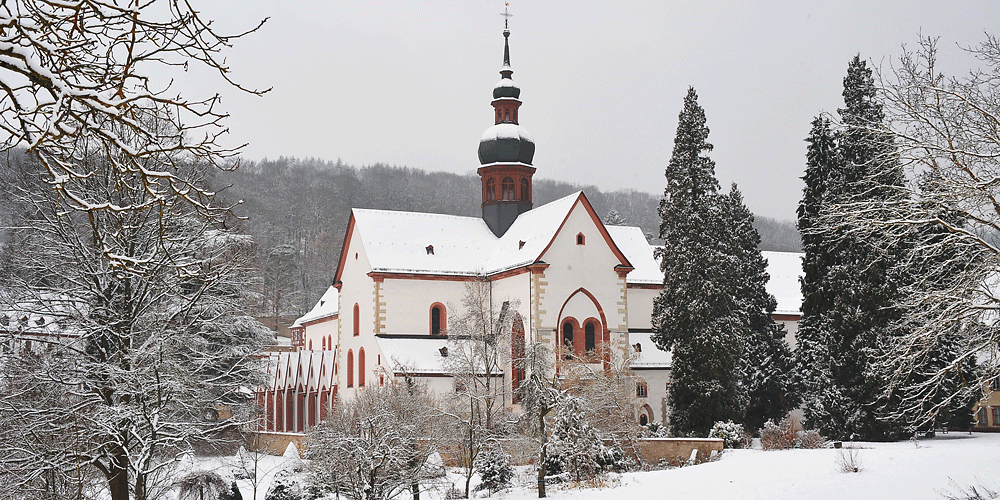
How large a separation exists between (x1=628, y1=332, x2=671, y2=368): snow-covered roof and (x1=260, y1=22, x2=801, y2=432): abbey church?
57 mm

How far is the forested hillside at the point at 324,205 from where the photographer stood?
83000 millimetres

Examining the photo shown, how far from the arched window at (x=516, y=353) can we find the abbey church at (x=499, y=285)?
0.07 meters

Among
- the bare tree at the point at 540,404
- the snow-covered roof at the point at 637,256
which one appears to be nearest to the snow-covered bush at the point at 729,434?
the bare tree at the point at 540,404

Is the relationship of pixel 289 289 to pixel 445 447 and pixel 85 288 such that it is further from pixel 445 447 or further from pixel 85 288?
pixel 85 288

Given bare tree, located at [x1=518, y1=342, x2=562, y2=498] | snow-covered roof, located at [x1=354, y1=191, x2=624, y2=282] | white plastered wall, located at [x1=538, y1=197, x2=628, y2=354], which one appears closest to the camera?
bare tree, located at [x1=518, y1=342, x2=562, y2=498]

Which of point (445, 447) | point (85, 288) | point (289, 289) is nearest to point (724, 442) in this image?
point (445, 447)

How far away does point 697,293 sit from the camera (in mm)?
30328

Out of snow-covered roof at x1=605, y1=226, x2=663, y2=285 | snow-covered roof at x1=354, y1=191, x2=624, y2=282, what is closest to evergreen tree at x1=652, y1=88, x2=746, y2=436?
snow-covered roof at x1=354, y1=191, x2=624, y2=282

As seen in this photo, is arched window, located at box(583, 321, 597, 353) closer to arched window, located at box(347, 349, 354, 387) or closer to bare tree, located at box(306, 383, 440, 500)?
arched window, located at box(347, 349, 354, 387)

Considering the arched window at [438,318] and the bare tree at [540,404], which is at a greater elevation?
the arched window at [438,318]

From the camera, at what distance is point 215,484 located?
70.8 ft

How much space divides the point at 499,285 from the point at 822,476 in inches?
826

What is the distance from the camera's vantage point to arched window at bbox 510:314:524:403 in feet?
114

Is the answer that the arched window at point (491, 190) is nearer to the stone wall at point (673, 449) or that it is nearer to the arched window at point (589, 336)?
the arched window at point (589, 336)
